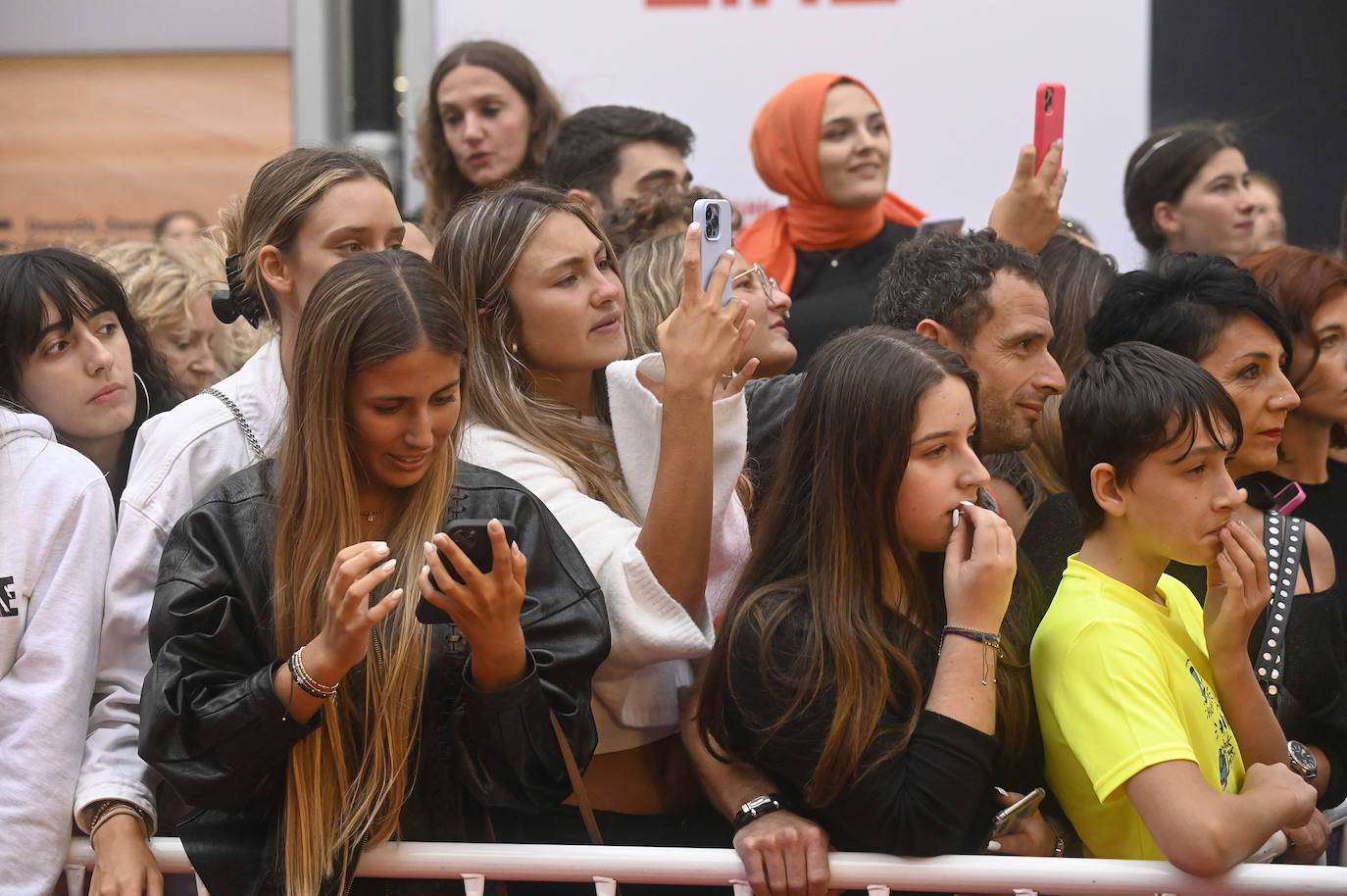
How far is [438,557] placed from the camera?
201 cm

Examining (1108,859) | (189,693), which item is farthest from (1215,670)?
(189,693)

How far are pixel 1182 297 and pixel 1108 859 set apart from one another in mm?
1155

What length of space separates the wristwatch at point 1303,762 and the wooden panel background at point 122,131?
4447 mm

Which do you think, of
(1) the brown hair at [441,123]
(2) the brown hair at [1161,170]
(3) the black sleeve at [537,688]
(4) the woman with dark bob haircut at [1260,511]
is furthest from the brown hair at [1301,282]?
(1) the brown hair at [441,123]

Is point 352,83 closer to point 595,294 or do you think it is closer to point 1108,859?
point 595,294

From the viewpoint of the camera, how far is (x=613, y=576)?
241cm

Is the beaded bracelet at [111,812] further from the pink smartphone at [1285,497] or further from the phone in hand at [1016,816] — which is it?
the pink smartphone at [1285,497]

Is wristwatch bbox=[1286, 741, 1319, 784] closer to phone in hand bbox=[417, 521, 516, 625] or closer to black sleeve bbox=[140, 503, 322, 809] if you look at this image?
phone in hand bbox=[417, 521, 516, 625]

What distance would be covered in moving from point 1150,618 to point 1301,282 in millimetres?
1117

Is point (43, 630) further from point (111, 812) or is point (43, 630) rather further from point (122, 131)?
point (122, 131)

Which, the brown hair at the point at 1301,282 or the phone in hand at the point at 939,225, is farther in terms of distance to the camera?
the phone in hand at the point at 939,225

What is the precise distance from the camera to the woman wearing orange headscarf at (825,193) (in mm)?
3990

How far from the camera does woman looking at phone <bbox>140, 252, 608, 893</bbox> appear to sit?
6.85 ft

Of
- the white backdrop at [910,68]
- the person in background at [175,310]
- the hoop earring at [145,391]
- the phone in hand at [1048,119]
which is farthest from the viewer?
the white backdrop at [910,68]
